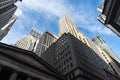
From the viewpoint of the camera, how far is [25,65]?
3250 centimetres

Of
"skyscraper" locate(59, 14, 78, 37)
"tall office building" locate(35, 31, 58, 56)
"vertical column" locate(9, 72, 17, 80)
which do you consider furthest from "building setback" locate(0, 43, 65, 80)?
"skyscraper" locate(59, 14, 78, 37)

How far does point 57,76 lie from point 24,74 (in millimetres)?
7879

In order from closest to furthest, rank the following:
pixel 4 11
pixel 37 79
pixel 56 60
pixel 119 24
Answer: pixel 37 79 → pixel 119 24 → pixel 56 60 → pixel 4 11

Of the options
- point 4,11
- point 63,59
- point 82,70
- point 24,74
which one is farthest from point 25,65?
A: point 4,11

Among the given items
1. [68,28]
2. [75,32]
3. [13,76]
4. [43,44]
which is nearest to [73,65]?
[13,76]

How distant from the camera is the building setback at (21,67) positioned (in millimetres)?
30031

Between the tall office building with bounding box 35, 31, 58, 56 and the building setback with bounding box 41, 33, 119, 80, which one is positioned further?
the tall office building with bounding box 35, 31, 58, 56

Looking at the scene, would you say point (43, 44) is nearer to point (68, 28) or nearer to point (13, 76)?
point (68, 28)

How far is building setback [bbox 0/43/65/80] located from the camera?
98.5ft

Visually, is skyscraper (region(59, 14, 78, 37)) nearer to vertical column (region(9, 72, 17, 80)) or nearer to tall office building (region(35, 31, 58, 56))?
tall office building (region(35, 31, 58, 56))

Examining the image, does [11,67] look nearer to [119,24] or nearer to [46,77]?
[46,77]

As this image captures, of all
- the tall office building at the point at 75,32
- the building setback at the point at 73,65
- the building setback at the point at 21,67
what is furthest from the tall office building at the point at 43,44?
the building setback at the point at 21,67

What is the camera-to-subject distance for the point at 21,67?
31.7m

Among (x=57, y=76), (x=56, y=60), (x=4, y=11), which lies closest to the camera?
(x=57, y=76)
